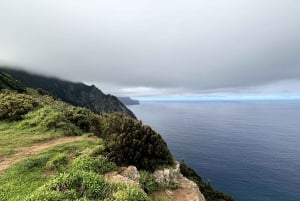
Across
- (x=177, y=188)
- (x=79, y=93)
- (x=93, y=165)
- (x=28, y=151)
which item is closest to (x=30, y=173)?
(x=93, y=165)

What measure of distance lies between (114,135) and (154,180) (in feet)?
9.18

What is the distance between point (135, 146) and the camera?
37.8 feet

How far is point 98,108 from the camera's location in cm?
16075

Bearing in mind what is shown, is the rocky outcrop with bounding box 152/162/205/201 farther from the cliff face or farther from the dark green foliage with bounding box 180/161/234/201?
the cliff face

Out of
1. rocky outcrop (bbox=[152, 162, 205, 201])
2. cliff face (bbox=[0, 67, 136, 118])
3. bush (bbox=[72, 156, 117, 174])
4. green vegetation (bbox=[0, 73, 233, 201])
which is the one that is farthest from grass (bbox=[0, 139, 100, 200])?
cliff face (bbox=[0, 67, 136, 118])

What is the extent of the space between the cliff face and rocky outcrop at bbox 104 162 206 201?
139357mm

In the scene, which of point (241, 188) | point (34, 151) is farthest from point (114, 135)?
point (241, 188)

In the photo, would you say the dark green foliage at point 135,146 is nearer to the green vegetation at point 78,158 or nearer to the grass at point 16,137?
the green vegetation at point 78,158

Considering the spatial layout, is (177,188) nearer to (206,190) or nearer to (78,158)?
(78,158)

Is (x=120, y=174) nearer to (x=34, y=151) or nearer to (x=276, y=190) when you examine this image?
(x=34, y=151)

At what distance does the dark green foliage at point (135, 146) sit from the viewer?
1116 cm

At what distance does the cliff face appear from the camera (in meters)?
150

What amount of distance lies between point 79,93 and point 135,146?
161469 mm

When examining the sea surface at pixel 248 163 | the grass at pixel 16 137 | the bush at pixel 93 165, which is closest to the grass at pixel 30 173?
the bush at pixel 93 165
